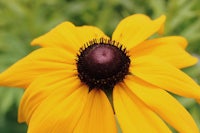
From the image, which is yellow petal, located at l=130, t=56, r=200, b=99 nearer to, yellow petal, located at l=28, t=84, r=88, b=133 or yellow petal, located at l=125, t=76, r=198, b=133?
yellow petal, located at l=125, t=76, r=198, b=133

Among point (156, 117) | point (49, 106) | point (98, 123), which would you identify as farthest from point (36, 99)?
point (156, 117)

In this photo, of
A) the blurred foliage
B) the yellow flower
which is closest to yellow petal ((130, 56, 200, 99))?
the yellow flower

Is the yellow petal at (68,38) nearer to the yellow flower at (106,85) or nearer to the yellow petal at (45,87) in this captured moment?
the yellow flower at (106,85)

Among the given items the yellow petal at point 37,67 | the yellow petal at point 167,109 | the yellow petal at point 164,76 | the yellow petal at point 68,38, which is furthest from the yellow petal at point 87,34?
the yellow petal at point 167,109

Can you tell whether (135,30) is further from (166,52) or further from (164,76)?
(164,76)

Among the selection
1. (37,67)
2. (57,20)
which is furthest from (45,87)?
(57,20)

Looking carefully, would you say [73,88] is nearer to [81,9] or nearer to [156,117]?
[156,117]
